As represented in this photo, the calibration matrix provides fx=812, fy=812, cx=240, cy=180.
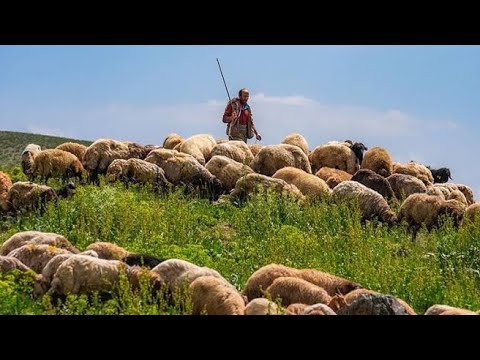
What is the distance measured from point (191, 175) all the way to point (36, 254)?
944cm

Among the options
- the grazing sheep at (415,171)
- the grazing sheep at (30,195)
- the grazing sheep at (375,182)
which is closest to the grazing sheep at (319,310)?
the grazing sheep at (30,195)

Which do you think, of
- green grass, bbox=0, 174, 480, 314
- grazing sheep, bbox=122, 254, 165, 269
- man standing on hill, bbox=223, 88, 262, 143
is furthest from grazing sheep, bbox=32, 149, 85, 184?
grazing sheep, bbox=122, 254, 165, 269

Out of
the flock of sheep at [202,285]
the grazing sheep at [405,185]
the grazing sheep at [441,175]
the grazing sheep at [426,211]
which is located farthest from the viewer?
the grazing sheep at [441,175]

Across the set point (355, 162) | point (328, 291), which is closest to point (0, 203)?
point (328, 291)

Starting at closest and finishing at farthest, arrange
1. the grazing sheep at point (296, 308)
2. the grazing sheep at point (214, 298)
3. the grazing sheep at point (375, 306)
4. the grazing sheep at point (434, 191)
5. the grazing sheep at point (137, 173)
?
1. the grazing sheep at point (375, 306)
2. the grazing sheep at point (296, 308)
3. the grazing sheep at point (214, 298)
4. the grazing sheep at point (137, 173)
5. the grazing sheep at point (434, 191)

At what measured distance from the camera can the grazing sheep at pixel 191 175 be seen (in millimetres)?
20078

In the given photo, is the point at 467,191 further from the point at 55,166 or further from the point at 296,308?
the point at 296,308

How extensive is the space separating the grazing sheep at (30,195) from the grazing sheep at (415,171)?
447 inches

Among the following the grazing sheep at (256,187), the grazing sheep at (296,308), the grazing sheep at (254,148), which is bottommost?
the grazing sheep at (296,308)

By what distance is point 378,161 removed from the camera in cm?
2411

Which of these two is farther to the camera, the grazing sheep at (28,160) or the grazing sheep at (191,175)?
the grazing sheep at (28,160)

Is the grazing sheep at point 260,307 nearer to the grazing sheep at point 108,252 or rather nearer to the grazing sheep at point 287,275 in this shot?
the grazing sheep at point 287,275

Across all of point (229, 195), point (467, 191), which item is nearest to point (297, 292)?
point (229, 195)

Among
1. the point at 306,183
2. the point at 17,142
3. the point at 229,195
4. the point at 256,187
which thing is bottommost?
the point at 229,195
